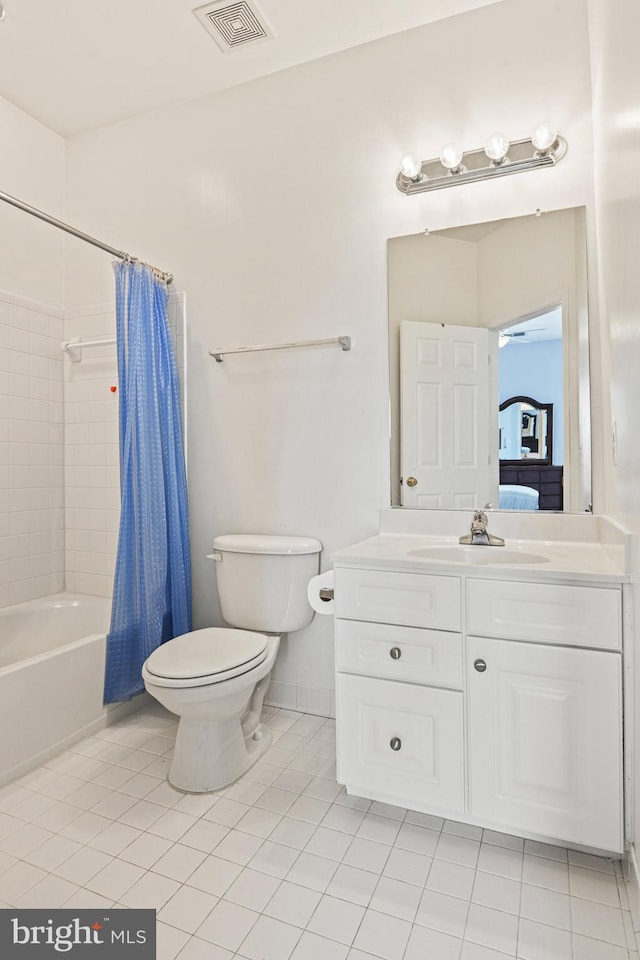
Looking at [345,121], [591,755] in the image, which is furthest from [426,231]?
[591,755]

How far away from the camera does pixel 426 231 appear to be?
2.04 meters

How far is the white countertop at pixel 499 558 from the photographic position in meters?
1.39

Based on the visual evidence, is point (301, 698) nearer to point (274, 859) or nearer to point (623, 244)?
point (274, 859)

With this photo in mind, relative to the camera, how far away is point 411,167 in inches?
78.1

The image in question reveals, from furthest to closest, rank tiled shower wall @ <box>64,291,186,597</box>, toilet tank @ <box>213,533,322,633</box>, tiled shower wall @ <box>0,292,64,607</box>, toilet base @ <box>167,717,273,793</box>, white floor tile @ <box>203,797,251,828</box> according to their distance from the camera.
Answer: tiled shower wall @ <box>64,291,186,597</box>, tiled shower wall @ <box>0,292,64,607</box>, toilet tank @ <box>213,533,322,633</box>, toilet base @ <box>167,717,273,793</box>, white floor tile @ <box>203,797,251,828</box>

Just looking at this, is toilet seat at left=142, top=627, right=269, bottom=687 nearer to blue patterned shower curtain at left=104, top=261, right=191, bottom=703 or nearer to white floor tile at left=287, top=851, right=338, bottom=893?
blue patterned shower curtain at left=104, top=261, right=191, bottom=703

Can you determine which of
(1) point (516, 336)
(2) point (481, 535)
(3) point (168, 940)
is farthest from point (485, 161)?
(3) point (168, 940)

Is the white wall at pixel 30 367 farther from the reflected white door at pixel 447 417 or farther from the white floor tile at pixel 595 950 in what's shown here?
the white floor tile at pixel 595 950

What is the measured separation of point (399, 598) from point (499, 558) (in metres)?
0.41

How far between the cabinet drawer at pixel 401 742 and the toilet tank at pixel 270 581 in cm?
53

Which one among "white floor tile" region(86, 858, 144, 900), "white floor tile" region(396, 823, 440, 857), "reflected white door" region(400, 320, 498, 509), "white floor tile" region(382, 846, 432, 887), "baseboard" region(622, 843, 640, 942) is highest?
"reflected white door" region(400, 320, 498, 509)

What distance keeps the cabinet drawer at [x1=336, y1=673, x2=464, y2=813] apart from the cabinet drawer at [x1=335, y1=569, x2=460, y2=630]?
0.61ft

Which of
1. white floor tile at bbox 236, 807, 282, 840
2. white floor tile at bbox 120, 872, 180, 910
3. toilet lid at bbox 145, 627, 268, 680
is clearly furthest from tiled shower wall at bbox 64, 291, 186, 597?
white floor tile at bbox 120, 872, 180, 910

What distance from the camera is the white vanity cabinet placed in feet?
4.45
